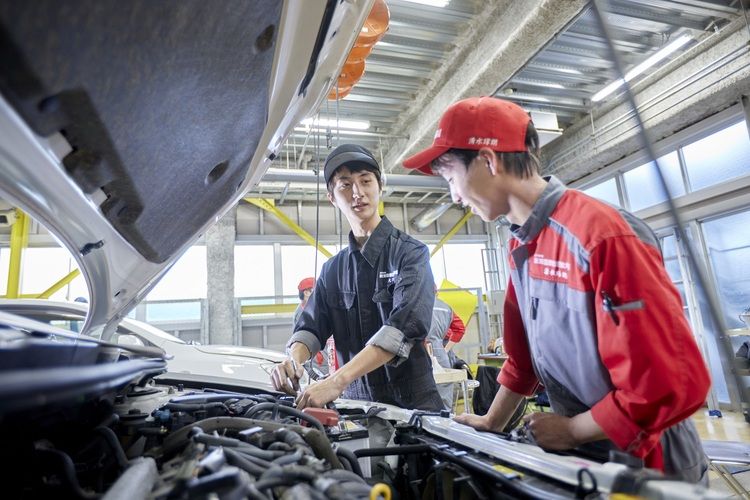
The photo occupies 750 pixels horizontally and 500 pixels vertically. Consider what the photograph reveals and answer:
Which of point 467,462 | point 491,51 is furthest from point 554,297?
point 491,51

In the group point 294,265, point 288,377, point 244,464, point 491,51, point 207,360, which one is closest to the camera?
point 244,464

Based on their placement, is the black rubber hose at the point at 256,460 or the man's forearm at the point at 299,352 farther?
the man's forearm at the point at 299,352

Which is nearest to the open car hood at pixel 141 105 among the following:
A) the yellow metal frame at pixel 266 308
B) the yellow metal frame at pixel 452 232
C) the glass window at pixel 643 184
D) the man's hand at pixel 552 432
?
the man's hand at pixel 552 432

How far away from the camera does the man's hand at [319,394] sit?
4.20 ft

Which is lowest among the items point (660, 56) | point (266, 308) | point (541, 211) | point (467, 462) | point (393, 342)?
point (467, 462)

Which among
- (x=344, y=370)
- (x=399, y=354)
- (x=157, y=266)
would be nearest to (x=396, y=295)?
(x=399, y=354)

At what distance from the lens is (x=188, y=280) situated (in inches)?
287

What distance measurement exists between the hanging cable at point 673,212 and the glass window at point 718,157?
233 inches

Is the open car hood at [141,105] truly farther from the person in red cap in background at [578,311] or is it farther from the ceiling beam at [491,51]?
the ceiling beam at [491,51]

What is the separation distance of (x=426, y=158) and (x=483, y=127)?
0.18 meters

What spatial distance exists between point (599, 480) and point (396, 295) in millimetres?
996

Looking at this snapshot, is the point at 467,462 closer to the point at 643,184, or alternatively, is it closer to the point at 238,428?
the point at 238,428

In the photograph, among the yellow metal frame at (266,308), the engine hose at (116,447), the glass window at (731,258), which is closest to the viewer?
the engine hose at (116,447)

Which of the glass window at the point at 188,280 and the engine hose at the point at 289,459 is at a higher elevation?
the glass window at the point at 188,280
